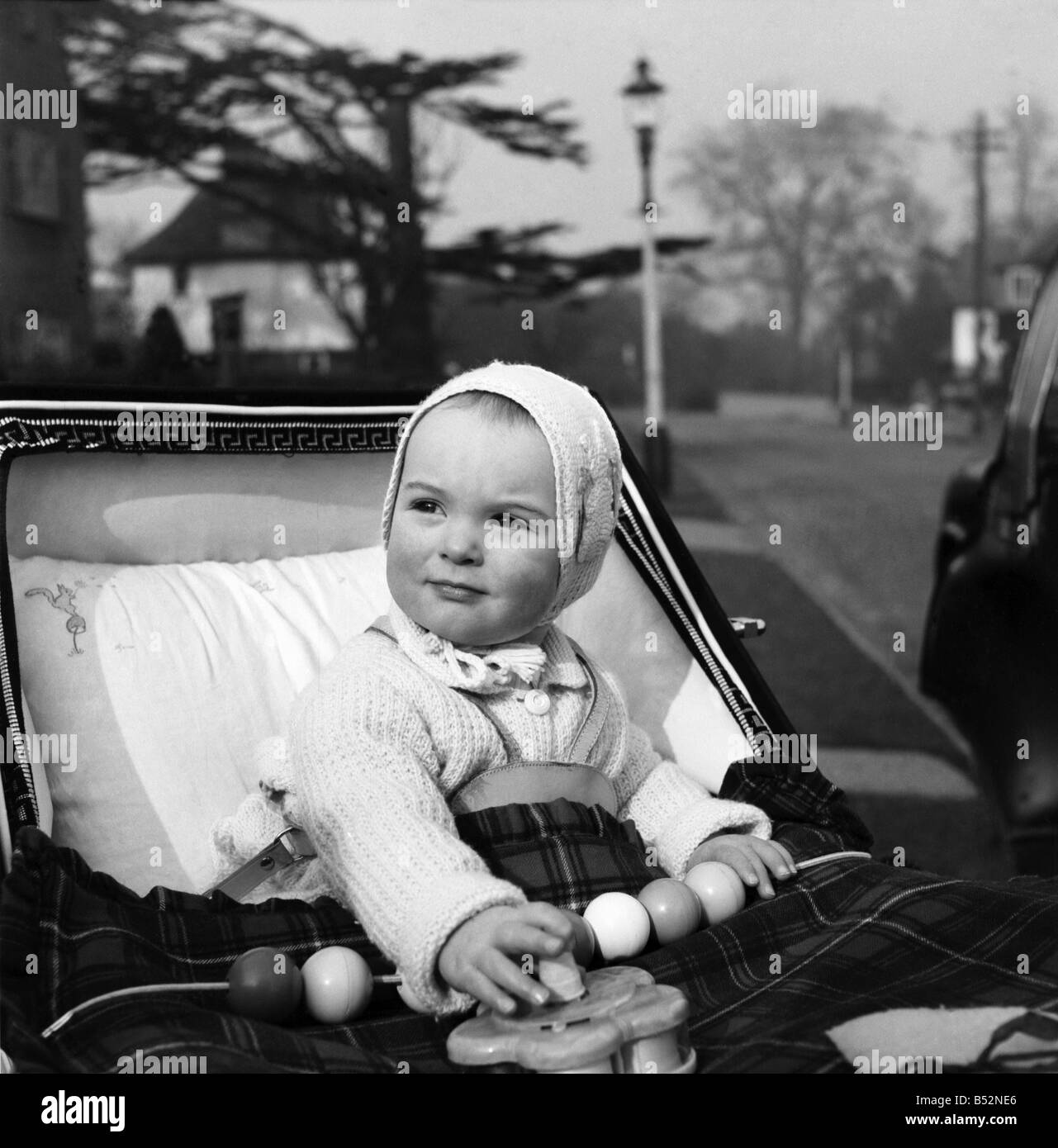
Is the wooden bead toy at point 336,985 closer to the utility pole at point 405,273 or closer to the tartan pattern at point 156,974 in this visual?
the tartan pattern at point 156,974

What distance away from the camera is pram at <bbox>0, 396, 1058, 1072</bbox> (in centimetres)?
125

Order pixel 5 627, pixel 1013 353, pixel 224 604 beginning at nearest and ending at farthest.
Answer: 1. pixel 5 627
2. pixel 224 604
3. pixel 1013 353

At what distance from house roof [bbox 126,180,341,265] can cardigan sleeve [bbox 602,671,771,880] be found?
1.75m

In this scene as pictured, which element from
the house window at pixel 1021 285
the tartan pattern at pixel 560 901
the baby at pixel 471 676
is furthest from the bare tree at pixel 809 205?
the tartan pattern at pixel 560 901

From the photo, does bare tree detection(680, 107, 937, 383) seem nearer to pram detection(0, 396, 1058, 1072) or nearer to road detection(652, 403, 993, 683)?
road detection(652, 403, 993, 683)

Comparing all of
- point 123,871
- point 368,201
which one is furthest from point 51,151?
point 123,871

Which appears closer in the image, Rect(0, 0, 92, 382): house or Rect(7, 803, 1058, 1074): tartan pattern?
Rect(7, 803, 1058, 1074): tartan pattern

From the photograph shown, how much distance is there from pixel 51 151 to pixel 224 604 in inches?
61.4

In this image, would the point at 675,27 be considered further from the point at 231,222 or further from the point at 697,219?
the point at 231,222

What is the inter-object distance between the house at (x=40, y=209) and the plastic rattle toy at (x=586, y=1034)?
2.17 metres

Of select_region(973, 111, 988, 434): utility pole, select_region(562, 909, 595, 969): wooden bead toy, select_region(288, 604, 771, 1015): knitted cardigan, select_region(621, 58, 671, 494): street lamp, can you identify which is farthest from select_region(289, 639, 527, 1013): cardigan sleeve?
select_region(973, 111, 988, 434): utility pole

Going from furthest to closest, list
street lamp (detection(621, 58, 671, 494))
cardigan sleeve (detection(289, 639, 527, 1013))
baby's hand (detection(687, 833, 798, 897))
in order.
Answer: street lamp (detection(621, 58, 671, 494))
baby's hand (detection(687, 833, 798, 897))
cardigan sleeve (detection(289, 639, 527, 1013))

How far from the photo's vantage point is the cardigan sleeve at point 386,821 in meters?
1.22

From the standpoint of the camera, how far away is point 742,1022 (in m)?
1.27
